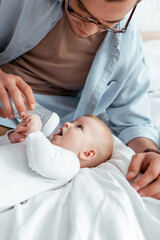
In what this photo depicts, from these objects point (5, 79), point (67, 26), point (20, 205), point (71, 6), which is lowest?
point (20, 205)

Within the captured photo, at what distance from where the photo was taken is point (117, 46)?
123cm

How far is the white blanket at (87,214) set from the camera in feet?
2.34

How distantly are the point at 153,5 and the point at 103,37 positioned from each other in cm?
151

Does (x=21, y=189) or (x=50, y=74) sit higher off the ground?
(x=50, y=74)

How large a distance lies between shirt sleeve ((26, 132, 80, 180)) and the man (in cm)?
20

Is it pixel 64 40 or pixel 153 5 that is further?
pixel 153 5

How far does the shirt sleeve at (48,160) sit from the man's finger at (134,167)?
169 millimetres

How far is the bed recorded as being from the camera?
0.71m

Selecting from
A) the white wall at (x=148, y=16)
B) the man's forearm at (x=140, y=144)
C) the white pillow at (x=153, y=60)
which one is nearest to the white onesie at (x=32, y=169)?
the man's forearm at (x=140, y=144)

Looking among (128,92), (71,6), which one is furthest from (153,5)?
(71,6)

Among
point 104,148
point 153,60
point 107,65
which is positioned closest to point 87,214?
point 104,148

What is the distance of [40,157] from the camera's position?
836 millimetres

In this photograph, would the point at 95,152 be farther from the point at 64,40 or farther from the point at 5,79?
the point at 64,40

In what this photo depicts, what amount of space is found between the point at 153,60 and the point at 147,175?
1333 mm
